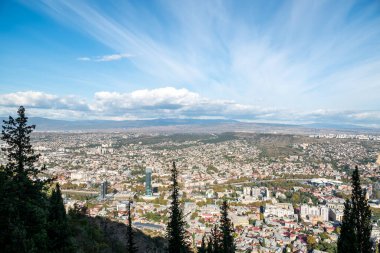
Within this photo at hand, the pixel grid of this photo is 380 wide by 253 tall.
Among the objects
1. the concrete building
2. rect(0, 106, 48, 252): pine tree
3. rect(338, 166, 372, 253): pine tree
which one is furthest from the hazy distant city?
rect(338, 166, 372, 253): pine tree

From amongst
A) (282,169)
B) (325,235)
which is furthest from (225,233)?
(282,169)

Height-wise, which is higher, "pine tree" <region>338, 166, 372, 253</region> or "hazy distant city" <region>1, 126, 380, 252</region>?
"pine tree" <region>338, 166, 372, 253</region>

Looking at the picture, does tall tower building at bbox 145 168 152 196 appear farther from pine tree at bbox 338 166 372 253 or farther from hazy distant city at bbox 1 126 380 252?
pine tree at bbox 338 166 372 253

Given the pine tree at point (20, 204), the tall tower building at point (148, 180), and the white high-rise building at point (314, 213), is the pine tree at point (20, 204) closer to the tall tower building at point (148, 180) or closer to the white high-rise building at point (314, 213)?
the white high-rise building at point (314, 213)

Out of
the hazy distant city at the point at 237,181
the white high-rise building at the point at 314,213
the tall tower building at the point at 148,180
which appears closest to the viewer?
the hazy distant city at the point at 237,181

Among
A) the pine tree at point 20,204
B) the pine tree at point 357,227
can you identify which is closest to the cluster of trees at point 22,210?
the pine tree at point 20,204

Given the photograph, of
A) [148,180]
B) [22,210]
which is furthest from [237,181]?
[22,210]

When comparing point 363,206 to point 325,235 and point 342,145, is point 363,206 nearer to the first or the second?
point 325,235
